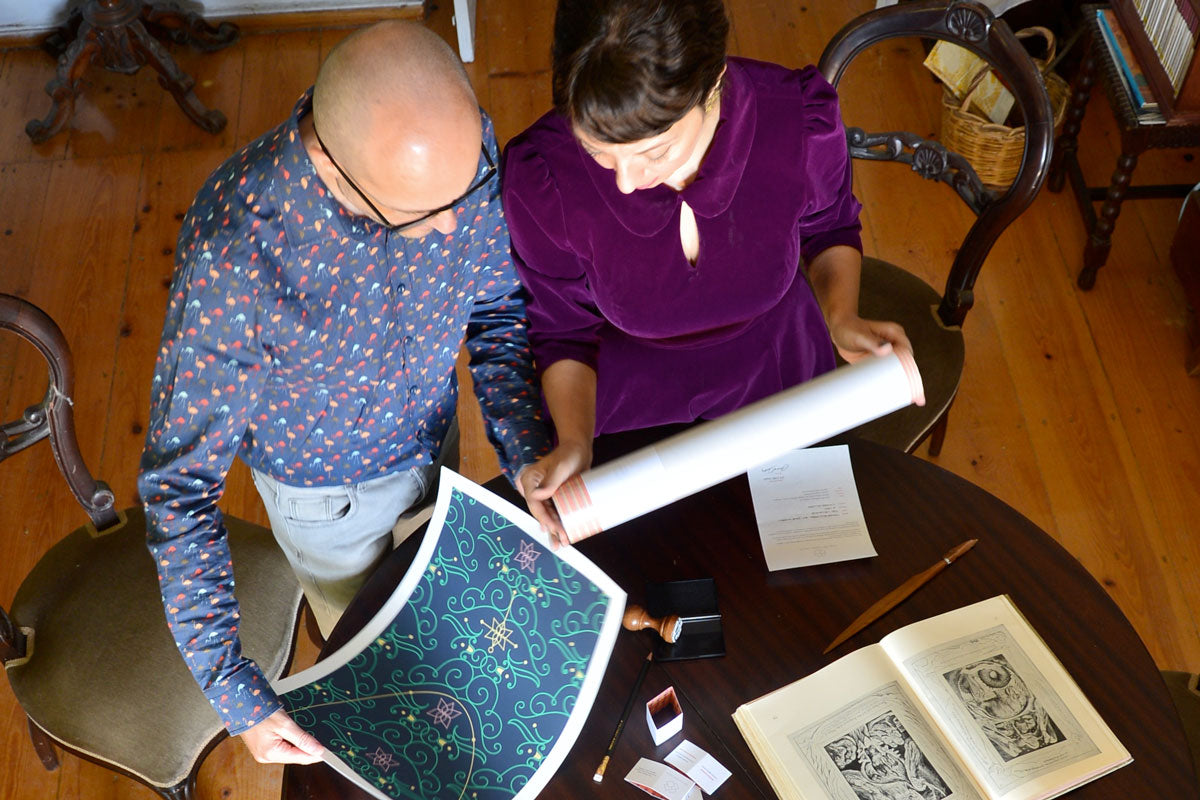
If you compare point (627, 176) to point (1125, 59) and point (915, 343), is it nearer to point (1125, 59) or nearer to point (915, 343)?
point (915, 343)

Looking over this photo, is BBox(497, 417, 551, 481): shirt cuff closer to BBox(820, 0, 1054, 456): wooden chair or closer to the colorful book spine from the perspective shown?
BBox(820, 0, 1054, 456): wooden chair

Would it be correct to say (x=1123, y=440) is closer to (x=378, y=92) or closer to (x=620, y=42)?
(x=620, y=42)

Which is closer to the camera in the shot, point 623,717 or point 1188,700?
point 623,717

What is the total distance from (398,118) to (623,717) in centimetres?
79

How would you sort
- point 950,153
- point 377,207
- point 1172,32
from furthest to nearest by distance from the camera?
point 1172,32 < point 950,153 < point 377,207

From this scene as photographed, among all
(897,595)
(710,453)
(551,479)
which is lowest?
(897,595)

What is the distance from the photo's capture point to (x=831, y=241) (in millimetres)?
1755

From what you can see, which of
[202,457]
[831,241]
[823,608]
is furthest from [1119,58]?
[202,457]

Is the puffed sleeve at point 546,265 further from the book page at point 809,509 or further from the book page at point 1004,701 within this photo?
the book page at point 1004,701

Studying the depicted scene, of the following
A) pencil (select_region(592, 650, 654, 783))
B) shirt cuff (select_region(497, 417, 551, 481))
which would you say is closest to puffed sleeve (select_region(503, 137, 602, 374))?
shirt cuff (select_region(497, 417, 551, 481))

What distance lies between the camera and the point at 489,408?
160 centimetres

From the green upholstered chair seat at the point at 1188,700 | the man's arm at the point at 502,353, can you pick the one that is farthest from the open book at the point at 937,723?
the man's arm at the point at 502,353

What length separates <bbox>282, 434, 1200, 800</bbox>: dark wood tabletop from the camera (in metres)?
1.32

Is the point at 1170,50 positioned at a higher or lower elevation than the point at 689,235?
higher
